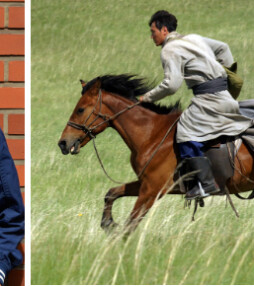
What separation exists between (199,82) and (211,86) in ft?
0.27

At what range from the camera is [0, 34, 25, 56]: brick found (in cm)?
274

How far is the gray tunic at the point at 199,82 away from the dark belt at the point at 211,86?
0.02 meters

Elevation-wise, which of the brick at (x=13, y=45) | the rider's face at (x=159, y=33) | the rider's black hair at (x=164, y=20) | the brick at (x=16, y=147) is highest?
the rider's black hair at (x=164, y=20)

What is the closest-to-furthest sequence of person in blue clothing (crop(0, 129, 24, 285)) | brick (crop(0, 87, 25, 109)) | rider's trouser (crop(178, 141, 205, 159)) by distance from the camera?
person in blue clothing (crop(0, 129, 24, 285)) → brick (crop(0, 87, 25, 109)) → rider's trouser (crop(178, 141, 205, 159))

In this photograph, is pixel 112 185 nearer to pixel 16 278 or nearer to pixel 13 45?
pixel 16 278

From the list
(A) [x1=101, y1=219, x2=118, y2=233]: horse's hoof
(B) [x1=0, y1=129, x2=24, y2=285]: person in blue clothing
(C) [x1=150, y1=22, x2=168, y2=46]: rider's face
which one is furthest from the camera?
(C) [x1=150, y1=22, x2=168, y2=46]: rider's face

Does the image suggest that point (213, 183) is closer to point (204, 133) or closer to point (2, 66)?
point (204, 133)

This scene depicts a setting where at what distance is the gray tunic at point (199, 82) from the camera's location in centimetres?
388

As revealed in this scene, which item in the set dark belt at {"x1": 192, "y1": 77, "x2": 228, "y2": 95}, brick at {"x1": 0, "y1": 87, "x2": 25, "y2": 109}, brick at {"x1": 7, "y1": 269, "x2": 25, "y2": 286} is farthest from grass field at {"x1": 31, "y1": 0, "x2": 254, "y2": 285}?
brick at {"x1": 0, "y1": 87, "x2": 25, "y2": 109}

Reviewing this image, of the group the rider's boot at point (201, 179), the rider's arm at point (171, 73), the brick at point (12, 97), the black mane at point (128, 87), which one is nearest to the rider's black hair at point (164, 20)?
the rider's arm at point (171, 73)

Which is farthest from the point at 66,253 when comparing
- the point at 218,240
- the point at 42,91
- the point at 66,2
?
the point at 42,91

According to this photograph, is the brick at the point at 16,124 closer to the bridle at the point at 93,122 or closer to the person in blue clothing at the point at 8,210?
the person in blue clothing at the point at 8,210

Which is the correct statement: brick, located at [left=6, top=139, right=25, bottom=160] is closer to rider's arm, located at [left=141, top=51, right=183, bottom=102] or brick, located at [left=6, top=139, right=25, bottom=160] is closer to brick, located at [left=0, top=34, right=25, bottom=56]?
brick, located at [left=0, top=34, right=25, bottom=56]

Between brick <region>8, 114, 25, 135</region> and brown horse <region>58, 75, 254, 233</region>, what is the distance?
1.58 m
